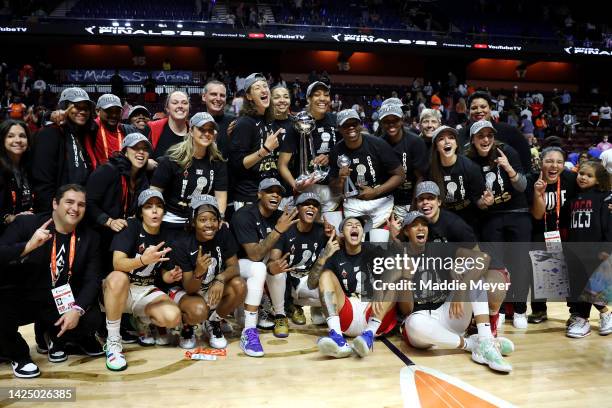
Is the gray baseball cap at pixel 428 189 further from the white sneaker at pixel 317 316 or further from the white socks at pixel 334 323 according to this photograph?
the white sneaker at pixel 317 316

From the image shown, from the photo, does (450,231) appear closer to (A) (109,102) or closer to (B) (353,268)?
(B) (353,268)

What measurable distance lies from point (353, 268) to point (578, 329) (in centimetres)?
190

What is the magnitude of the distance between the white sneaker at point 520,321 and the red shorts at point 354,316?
1.21m

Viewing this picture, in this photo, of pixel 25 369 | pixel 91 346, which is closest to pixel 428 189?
pixel 91 346

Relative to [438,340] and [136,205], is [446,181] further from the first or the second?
[136,205]

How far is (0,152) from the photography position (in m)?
3.82

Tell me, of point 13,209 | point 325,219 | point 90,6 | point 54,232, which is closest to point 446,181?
point 325,219

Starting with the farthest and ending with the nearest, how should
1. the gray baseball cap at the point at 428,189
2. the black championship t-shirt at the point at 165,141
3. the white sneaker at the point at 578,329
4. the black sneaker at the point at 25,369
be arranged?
the white sneaker at the point at 578,329 < the black championship t-shirt at the point at 165,141 < the gray baseball cap at the point at 428,189 < the black sneaker at the point at 25,369

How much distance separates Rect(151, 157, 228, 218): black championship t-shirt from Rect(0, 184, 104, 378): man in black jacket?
0.58m

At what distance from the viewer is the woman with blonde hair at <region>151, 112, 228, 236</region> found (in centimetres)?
413

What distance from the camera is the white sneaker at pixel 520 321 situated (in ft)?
15.6

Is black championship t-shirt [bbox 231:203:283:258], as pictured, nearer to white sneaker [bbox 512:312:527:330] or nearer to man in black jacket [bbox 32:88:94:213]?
man in black jacket [bbox 32:88:94:213]

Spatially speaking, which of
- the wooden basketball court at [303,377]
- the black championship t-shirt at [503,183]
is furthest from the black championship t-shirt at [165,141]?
the black championship t-shirt at [503,183]

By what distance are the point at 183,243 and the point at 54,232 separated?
84 centimetres
